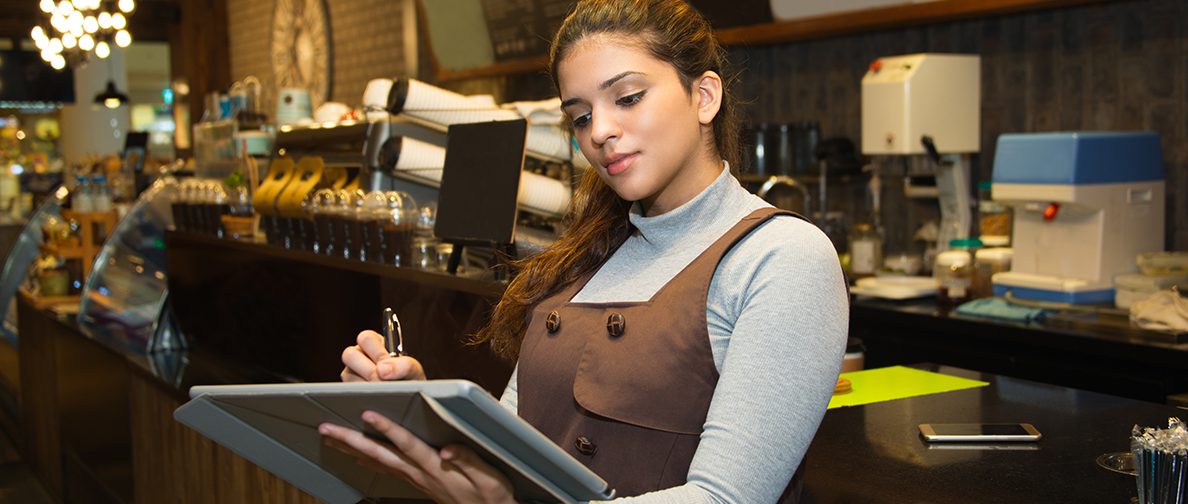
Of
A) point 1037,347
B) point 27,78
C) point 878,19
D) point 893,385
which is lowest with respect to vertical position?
point 1037,347

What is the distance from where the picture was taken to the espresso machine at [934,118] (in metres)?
4.14

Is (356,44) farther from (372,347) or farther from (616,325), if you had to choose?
(616,325)

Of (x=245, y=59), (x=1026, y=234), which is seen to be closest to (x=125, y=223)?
(x=1026, y=234)

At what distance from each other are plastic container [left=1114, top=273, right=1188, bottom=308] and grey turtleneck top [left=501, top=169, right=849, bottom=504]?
2491 millimetres

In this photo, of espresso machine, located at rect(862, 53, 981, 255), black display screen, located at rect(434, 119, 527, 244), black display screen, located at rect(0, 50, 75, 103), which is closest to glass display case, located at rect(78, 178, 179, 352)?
black display screen, located at rect(434, 119, 527, 244)

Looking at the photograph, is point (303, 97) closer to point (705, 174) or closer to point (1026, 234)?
point (1026, 234)

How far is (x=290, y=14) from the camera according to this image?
9.49 metres

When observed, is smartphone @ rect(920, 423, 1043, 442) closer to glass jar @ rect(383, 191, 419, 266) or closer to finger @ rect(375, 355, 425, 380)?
finger @ rect(375, 355, 425, 380)

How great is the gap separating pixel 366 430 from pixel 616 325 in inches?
12.7

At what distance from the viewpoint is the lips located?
1.39 meters

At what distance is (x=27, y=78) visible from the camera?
44.8ft

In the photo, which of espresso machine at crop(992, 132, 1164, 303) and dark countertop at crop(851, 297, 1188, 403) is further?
espresso machine at crop(992, 132, 1164, 303)

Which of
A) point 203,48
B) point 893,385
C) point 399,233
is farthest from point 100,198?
A: point 203,48

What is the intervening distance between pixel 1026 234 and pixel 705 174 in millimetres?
2636
